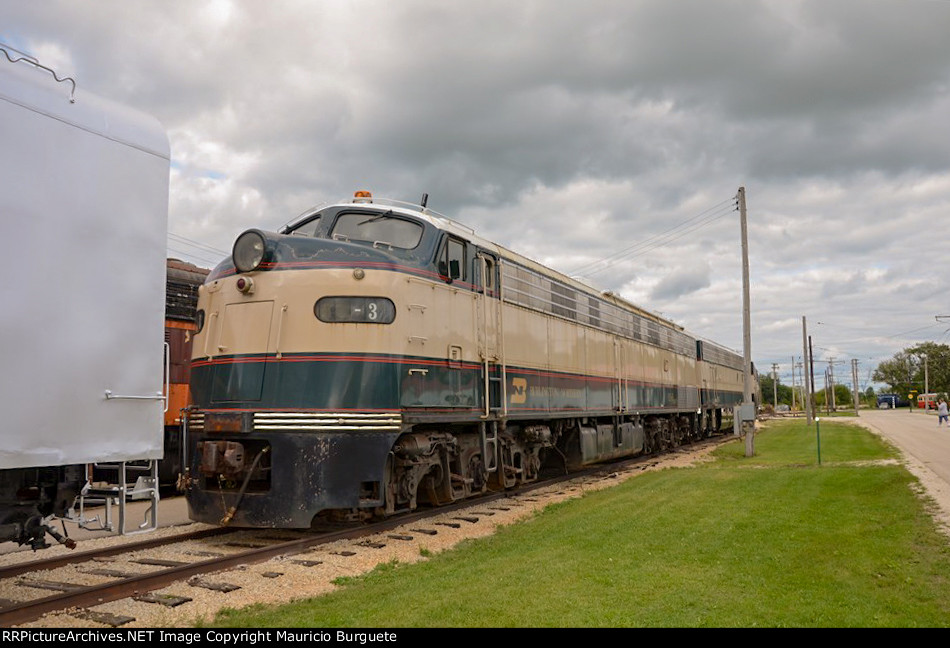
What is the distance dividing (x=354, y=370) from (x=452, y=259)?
2.72 metres

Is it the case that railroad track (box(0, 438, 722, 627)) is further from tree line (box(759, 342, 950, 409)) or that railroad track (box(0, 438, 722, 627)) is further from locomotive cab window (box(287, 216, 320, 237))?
tree line (box(759, 342, 950, 409))

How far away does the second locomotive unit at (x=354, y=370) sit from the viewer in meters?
8.61

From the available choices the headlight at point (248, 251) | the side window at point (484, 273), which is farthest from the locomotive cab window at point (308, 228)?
the side window at point (484, 273)

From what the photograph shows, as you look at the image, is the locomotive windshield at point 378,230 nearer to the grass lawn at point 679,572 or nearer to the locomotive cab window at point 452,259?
the locomotive cab window at point 452,259

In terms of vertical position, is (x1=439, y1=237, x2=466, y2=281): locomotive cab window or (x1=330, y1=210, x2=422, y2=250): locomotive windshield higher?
(x1=330, y1=210, x2=422, y2=250): locomotive windshield

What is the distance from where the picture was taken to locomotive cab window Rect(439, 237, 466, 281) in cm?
1030

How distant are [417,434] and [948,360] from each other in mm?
111732

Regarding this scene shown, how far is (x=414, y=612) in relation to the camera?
5938mm

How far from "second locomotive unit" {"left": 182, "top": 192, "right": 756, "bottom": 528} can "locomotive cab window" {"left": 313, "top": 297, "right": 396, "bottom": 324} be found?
1cm

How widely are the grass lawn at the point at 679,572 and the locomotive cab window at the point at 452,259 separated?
3695mm

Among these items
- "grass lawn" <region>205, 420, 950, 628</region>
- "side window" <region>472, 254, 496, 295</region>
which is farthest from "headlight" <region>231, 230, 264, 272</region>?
"grass lawn" <region>205, 420, 950, 628</region>

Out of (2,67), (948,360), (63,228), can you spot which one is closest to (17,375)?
(63,228)

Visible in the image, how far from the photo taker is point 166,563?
7691 mm

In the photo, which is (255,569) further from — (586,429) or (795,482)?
(795,482)
